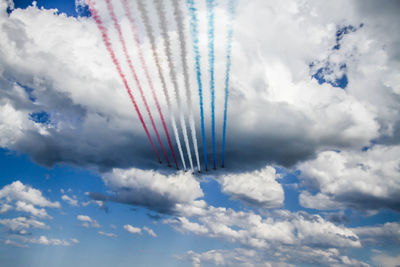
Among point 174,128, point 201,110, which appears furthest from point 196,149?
point 201,110

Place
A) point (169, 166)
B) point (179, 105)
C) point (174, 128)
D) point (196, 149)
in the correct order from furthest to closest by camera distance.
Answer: point (169, 166) → point (196, 149) → point (174, 128) → point (179, 105)

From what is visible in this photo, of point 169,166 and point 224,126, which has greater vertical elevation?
point 224,126

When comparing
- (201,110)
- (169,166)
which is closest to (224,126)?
(201,110)

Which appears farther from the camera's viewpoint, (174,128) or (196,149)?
(196,149)

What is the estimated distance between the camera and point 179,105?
3969cm

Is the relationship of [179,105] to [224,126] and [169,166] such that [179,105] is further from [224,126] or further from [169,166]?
[169,166]

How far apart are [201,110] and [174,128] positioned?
7.08 metres

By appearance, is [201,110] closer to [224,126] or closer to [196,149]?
[224,126]

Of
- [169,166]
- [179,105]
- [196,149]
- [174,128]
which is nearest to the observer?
[179,105]

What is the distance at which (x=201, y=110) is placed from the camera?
135ft

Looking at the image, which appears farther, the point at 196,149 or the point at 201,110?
the point at 196,149

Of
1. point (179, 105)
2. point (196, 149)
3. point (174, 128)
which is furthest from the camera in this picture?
point (196, 149)

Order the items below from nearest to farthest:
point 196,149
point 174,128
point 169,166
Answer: point 174,128
point 196,149
point 169,166

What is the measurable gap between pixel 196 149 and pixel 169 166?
394 inches
